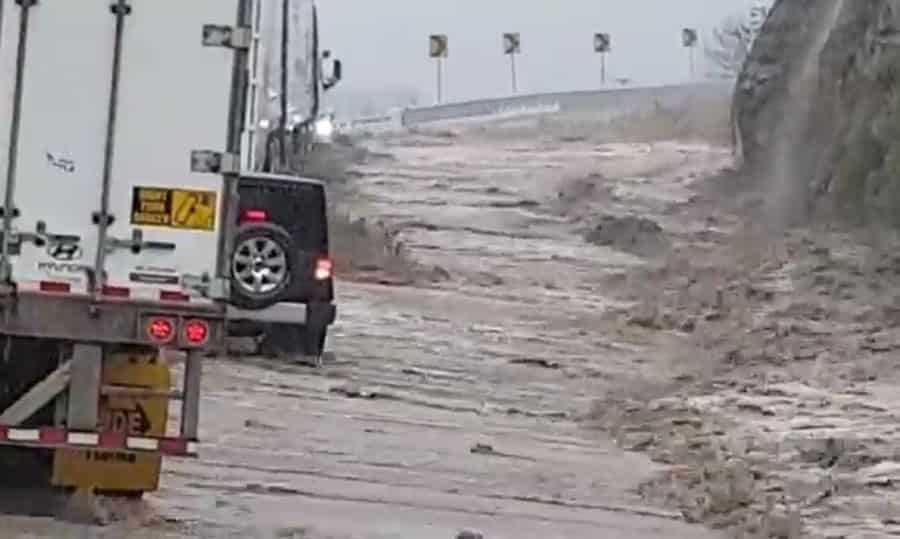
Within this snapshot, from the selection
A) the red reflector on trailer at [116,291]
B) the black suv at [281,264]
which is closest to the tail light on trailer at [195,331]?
the red reflector on trailer at [116,291]

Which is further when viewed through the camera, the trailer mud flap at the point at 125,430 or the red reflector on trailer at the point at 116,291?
the trailer mud flap at the point at 125,430

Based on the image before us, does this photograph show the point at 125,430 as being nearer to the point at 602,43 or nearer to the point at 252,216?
the point at 252,216

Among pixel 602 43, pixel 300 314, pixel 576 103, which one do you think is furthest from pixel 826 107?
pixel 602 43

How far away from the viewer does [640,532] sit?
1430 cm

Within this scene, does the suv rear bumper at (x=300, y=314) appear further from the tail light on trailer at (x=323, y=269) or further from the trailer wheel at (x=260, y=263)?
the trailer wheel at (x=260, y=263)

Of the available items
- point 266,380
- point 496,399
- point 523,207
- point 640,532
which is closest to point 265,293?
point 266,380

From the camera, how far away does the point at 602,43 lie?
73.8 meters

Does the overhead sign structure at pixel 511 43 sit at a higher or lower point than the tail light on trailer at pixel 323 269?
higher

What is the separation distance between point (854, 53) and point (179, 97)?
25.7 metres

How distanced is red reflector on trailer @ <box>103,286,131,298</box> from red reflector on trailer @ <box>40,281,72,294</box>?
177 mm

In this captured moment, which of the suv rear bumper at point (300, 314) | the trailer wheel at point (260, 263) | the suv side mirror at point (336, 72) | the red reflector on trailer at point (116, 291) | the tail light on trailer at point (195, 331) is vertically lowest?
the tail light on trailer at point (195, 331)

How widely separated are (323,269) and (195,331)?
8.51 meters

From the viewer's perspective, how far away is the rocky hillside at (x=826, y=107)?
32469 mm

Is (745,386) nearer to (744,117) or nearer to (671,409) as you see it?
(671,409)
